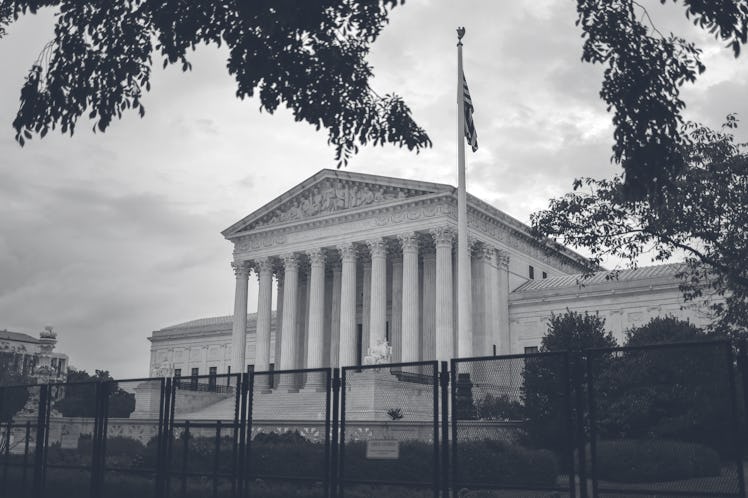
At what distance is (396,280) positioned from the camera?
67.4m

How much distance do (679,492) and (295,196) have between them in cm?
5946

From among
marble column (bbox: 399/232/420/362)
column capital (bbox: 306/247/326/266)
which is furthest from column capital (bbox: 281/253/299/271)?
marble column (bbox: 399/232/420/362)

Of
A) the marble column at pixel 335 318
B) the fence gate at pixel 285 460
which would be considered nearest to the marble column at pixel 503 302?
the marble column at pixel 335 318

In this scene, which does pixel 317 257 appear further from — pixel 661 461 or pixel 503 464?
pixel 661 461

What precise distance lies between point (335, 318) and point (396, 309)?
747cm

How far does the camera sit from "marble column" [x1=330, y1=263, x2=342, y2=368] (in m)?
70.0

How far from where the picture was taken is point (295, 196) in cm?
6844

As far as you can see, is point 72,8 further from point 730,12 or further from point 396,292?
point 396,292

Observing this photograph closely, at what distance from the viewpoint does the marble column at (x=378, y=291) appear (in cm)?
6053

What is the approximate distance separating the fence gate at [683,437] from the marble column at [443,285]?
4597 cm

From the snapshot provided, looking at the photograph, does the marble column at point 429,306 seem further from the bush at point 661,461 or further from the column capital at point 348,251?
the bush at point 661,461

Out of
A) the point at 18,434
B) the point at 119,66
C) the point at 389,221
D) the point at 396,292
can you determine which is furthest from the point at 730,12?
the point at 396,292

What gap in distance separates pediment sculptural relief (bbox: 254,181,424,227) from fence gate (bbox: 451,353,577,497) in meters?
48.3

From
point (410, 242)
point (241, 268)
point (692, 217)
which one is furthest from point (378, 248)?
point (692, 217)
